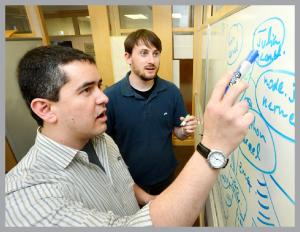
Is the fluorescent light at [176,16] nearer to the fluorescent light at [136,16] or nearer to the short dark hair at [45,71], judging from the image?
the fluorescent light at [136,16]

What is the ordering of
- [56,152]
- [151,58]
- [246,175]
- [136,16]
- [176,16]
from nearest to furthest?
[246,175] < [56,152] < [151,58] < [176,16] < [136,16]

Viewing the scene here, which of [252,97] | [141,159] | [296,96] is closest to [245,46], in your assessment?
[252,97]

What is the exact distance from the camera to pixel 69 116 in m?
0.73

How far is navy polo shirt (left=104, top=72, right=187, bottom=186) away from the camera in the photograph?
1.34 metres

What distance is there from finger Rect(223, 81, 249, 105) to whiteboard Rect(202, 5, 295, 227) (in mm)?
54

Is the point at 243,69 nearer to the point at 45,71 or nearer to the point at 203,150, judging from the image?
the point at 203,150

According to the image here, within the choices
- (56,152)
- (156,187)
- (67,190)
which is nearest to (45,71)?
(56,152)

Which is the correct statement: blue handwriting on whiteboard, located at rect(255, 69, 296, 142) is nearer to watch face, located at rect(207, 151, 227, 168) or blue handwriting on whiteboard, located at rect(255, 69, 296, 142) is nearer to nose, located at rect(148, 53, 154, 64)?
watch face, located at rect(207, 151, 227, 168)

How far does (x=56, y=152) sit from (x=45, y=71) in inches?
11.3

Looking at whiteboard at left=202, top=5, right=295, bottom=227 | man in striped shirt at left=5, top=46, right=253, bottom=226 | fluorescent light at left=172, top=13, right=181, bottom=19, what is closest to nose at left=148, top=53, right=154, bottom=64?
man in striped shirt at left=5, top=46, right=253, bottom=226

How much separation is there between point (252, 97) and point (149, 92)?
0.93 m

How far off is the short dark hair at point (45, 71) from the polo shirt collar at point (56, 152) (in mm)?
144

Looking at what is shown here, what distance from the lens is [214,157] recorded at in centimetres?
46

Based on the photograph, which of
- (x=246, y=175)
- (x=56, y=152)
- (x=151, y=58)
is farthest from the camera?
(x=151, y=58)
